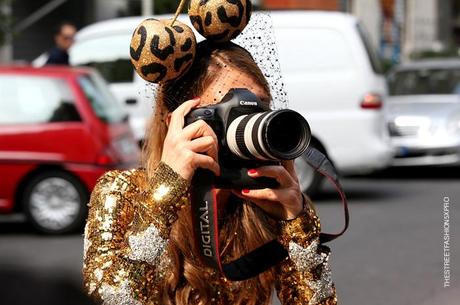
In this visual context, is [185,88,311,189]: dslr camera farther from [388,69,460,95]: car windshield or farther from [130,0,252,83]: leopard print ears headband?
[388,69,460,95]: car windshield

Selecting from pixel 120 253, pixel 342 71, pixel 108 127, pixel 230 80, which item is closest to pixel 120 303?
pixel 120 253

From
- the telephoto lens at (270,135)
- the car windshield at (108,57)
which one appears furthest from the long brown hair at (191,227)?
the car windshield at (108,57)

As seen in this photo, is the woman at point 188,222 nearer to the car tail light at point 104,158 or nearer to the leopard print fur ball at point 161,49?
the leopard print fur ball at point 161,49

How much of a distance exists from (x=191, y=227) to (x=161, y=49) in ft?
1.15

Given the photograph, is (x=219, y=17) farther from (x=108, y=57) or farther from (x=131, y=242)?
(x=108, y=57)

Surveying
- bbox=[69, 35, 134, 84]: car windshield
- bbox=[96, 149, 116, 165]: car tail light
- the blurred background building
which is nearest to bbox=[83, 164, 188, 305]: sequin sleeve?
the blurred background building

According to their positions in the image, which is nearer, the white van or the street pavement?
the street pavement

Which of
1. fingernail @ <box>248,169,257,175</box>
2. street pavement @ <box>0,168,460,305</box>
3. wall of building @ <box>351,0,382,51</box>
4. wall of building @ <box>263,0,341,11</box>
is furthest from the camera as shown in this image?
wall of building @ <box>351,0,382,51</box>

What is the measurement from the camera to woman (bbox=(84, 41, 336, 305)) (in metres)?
1.91

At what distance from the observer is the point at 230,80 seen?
2.10 metres

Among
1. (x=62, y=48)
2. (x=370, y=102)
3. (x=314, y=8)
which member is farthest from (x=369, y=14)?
(x=370, y=102)

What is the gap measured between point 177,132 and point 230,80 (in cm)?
23

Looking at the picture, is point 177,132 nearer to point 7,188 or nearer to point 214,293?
point 214,293

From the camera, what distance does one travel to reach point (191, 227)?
2072 mm
